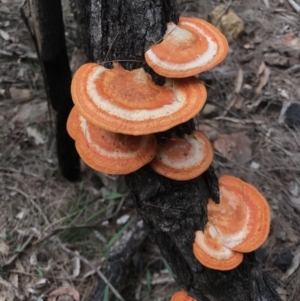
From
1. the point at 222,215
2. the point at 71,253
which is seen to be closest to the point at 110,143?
the point at 222,215

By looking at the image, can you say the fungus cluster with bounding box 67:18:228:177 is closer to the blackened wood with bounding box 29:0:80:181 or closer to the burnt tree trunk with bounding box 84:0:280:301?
the burnt tree trunk with bounding box 84:0:280:301

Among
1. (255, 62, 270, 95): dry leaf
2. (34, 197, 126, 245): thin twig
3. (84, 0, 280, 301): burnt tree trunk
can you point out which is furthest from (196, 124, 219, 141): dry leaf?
(84, 0, 280, 301): burnt tree trunk

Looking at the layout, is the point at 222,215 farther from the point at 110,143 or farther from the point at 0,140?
the point at 0,140

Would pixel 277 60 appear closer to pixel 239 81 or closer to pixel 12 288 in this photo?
pixel 239 81

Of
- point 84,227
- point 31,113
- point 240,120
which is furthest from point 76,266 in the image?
point 240,120

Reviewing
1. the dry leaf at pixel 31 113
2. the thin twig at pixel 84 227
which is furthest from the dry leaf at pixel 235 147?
the dry leaf at pixel 31 113

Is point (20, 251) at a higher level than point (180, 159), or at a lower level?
lower
